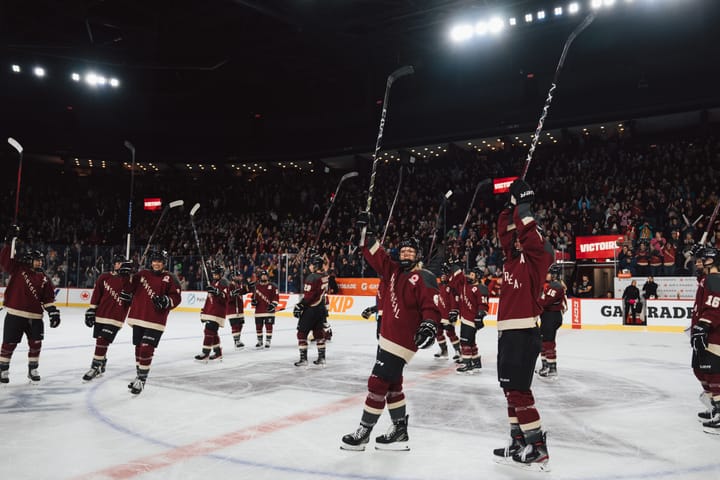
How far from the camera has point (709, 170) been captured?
18797 millimetres

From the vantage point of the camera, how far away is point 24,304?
686cm

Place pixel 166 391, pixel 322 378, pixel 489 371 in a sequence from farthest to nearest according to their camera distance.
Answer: pixel 489 371
pixel 322 378
pixel 166 391

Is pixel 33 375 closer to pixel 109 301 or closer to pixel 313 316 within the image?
pixel 109 301

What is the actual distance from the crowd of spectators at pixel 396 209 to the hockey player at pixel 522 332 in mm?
12757

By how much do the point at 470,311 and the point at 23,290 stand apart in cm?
618

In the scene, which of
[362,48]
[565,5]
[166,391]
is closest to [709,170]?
[565,5]

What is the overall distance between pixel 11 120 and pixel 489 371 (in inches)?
1141

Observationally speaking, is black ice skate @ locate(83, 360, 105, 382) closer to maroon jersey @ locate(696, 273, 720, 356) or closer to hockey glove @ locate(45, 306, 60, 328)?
hockey glove @ locate(45, 306, 60, 328)

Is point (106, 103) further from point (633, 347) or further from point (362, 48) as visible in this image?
point (633, 347)

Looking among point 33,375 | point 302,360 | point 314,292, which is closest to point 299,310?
point 314,292

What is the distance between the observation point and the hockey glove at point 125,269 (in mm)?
7211

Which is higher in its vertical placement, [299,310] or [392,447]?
[299,310]

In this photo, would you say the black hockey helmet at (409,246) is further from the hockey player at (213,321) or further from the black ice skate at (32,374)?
the hockey player at (213,321)

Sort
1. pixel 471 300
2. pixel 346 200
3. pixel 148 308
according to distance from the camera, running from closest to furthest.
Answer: pixel 148 308, pixel 471 300, pixel 346 200
